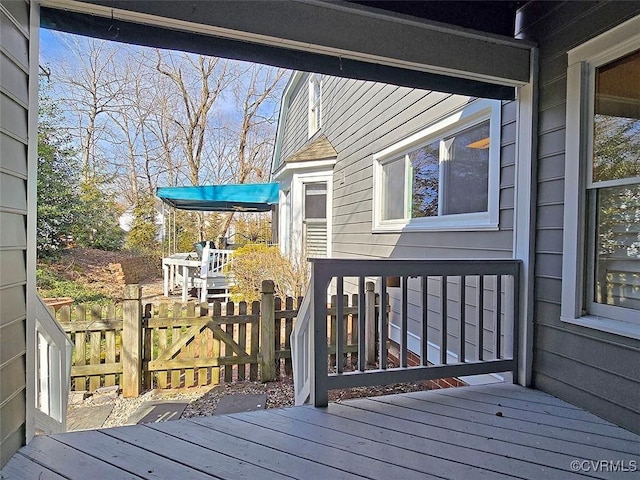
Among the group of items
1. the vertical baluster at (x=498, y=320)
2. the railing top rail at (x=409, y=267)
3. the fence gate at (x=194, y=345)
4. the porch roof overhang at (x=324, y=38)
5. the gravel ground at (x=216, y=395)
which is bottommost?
the gravel ground at (x=216, y=395)

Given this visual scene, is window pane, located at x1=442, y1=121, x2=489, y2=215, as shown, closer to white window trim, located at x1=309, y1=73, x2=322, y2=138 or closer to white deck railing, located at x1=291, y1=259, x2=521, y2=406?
white deck railing, located at x1=291, y1=259, x2=521, y2=406

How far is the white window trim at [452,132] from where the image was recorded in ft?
8.99

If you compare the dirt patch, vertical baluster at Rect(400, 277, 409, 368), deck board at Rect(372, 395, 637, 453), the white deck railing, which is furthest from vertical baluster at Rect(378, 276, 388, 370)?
the dirt patch

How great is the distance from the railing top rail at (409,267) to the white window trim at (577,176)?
1.16ft

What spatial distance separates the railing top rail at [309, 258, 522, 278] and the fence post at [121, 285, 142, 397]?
1.94 meters

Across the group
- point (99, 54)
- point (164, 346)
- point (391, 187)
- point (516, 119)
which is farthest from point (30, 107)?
point (99, 54)

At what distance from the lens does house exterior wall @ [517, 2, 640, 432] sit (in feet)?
6.19

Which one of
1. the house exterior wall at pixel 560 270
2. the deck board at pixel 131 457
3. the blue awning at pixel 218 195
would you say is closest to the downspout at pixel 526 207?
the house exterior wall at pixel 560 270

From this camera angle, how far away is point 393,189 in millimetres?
4656

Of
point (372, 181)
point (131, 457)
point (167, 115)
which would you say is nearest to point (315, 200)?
point (372, 181)

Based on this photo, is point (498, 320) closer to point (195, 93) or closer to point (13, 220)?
point (13, 220)

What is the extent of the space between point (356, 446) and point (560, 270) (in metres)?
1.55

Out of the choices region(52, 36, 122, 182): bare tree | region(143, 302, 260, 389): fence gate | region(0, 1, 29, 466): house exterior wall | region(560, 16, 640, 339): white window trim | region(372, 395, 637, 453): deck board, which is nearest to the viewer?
region(0, 1, 29, 466): house exterior wall

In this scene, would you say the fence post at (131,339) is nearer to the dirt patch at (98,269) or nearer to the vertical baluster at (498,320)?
the vertical baluster at (498,320)
